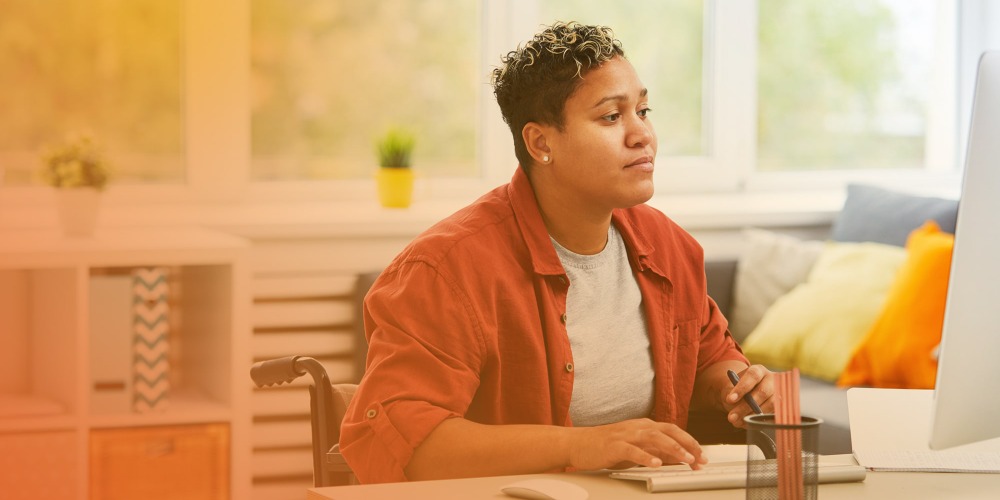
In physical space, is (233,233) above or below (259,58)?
below

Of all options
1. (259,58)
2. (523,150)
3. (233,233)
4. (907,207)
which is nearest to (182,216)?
(233,233)

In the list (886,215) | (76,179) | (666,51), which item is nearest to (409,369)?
(76,179)

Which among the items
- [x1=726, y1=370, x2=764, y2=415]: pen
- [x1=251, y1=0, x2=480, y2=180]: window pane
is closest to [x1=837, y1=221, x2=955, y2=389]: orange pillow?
[x1=251, y1=0, x2=480, y2=180]: window pane

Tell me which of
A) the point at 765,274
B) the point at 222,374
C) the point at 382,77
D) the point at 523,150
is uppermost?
the point at 382,77

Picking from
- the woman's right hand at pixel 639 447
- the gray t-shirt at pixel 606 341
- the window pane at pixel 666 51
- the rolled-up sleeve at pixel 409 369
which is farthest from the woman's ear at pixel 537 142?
the window pane at pixel 666 51

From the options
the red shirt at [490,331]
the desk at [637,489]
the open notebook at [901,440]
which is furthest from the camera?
the red shirt at [490,331]

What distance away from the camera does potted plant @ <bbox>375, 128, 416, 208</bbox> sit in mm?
3561

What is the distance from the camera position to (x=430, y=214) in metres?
3.52

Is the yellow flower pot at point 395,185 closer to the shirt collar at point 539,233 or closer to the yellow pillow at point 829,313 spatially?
the yellow pillow at point 829,313

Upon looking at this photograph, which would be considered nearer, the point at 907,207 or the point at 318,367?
the point at 318,367

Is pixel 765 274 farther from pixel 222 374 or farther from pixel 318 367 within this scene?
pixel 318 367

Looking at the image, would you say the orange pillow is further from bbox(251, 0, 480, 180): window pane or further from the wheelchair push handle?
the wheelchair push handle

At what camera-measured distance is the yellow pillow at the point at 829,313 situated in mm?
3354

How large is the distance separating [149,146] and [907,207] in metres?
2.16
